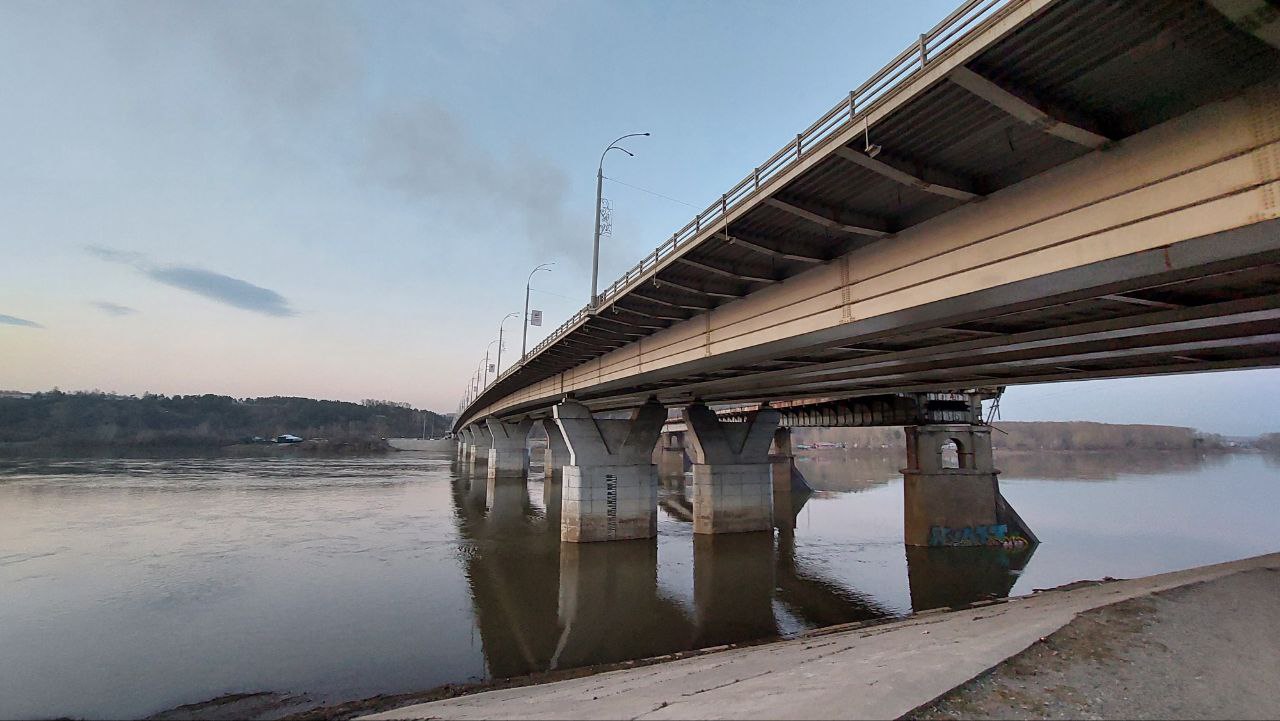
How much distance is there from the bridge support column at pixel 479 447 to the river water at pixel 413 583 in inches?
1809

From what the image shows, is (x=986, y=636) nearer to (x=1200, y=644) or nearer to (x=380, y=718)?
(x=1200, y=644)

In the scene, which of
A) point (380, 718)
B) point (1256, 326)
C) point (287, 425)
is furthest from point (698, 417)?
point (287, 425)

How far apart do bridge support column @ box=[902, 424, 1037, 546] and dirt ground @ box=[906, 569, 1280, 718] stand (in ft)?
62.8

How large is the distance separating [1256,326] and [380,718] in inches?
730

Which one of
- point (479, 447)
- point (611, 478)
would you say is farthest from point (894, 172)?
point (479, 447)

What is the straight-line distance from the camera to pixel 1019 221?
7938 mm

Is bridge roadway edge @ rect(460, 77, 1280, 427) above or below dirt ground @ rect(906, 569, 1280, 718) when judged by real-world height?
above

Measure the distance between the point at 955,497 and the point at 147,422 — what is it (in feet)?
699

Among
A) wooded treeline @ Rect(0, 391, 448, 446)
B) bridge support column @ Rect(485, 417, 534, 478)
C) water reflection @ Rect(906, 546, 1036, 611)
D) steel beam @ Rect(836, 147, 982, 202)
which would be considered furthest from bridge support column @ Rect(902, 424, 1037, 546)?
wooded treeline @ Rect(0, 391, 448, 446)

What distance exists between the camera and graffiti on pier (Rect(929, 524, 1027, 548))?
93.0 ft

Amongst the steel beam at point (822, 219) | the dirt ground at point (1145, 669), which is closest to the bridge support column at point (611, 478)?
the steel beam at point (822, 219)

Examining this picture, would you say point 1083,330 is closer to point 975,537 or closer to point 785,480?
point 975,537

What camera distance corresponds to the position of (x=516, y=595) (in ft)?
65.4

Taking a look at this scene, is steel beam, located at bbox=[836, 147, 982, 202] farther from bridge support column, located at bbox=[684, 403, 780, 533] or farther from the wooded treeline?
the wooded treeline
